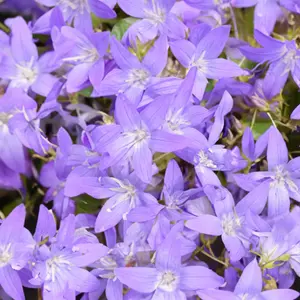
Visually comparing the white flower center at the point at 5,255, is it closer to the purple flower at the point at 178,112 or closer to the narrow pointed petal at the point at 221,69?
the purple flower at the point at 178,112

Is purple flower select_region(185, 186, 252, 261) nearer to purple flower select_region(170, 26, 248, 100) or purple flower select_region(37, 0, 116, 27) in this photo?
purple flower select_region(170, 26, 248, 100)

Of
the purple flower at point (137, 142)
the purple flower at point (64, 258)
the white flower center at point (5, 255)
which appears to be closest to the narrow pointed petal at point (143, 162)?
the purple flower at point (137, 142)

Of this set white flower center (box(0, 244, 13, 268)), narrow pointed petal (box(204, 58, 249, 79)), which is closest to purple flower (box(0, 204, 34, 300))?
white flower center (box(0, 244, 13, 268))

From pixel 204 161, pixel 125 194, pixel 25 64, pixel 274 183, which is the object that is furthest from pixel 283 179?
pixel 25 64

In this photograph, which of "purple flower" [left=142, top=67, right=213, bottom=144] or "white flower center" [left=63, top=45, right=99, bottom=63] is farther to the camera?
"white flower center" [left=63, top=45, right=99, bottom=63]

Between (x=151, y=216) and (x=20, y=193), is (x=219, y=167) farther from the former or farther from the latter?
(x=20, y=193)

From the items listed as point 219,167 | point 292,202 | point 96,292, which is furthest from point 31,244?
point 292,202

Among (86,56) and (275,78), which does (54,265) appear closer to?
(86,56)
